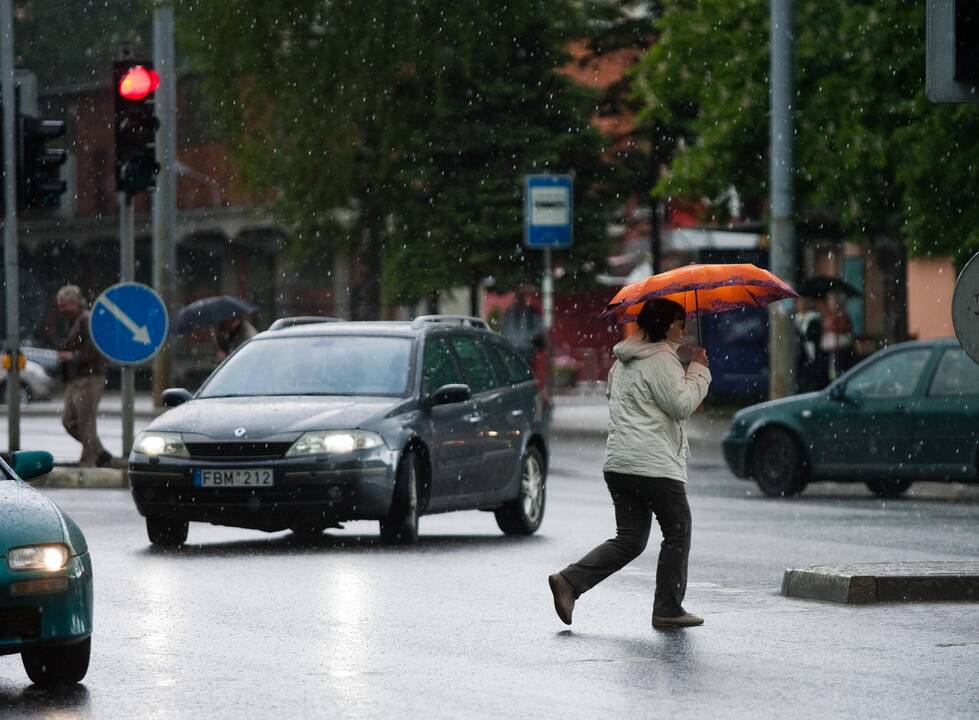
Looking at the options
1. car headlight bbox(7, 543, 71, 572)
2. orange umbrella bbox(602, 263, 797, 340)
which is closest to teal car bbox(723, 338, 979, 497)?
orange umbrella bbox(602, 263, 797, 340)

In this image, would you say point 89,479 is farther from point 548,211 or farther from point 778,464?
point 548,211

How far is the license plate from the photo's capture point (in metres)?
14.7

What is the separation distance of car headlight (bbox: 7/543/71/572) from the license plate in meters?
5.85

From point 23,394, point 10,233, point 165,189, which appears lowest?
point 23,394

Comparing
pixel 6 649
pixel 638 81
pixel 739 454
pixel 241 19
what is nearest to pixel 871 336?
pixel 638 81

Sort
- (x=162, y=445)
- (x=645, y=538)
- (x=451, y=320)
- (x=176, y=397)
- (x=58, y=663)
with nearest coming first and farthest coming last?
1. (x=58, y=663)
2. (x=645, y=538)
3. (x=162, y=445)
4. (x=176, y=397)
5. (x=451, y=320)

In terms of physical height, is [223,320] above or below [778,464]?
above

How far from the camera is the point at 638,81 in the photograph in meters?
36.8

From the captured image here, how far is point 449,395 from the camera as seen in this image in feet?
51.5

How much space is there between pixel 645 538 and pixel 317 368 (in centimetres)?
528

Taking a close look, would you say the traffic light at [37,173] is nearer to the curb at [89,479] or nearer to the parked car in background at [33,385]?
the curb at [89,479]

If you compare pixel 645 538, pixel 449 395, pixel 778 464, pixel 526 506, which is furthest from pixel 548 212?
pixel 645 538

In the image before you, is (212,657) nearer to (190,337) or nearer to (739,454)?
(739,454)

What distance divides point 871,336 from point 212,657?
30784 mm
